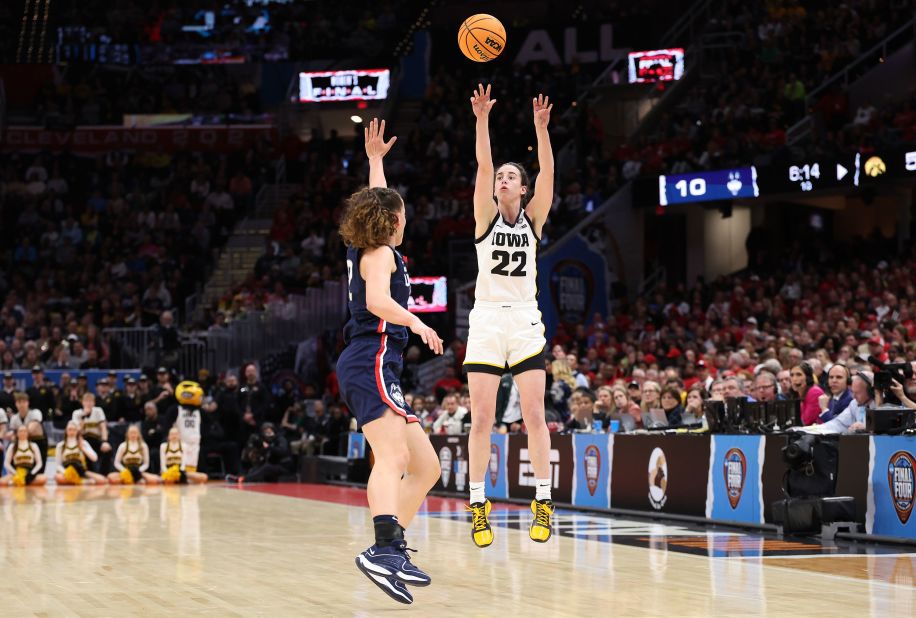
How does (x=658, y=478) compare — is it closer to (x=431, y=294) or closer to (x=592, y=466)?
(x=592, y=466)

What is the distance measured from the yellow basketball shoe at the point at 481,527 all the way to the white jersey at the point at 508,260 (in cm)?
144

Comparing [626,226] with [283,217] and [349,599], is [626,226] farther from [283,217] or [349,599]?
[349,599]

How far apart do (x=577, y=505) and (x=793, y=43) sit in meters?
17.6

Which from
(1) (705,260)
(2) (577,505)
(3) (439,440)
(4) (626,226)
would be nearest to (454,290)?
(4) (626,226)

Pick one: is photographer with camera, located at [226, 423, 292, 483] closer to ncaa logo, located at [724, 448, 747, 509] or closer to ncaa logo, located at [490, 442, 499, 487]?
ncaa logo, located at [490, 442, 499, 487]

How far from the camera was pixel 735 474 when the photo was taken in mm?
12898

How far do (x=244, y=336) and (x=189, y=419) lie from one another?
5.13m

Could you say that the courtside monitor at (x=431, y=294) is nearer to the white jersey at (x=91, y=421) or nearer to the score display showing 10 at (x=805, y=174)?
the white jersey at (x=91, y=421)

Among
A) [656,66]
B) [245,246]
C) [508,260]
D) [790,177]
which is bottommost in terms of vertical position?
[508,260]

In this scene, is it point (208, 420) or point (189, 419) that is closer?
point (189, 419)

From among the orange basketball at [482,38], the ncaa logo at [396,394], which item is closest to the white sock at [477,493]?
the ncaa logo at [396,394]

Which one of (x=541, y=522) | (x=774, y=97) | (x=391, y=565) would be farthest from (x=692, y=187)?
(x=391, y=565)

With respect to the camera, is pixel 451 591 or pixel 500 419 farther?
pixel 500 419

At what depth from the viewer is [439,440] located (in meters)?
Result: 18.9
